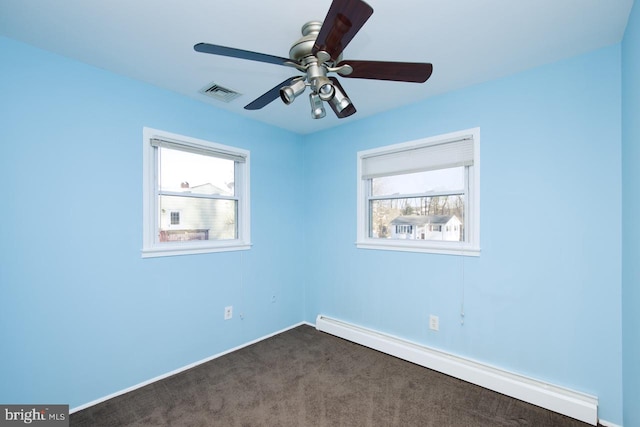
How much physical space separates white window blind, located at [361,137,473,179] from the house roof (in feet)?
1.48

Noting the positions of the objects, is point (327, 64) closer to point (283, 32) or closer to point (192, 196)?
point (283, 32)

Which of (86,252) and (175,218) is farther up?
(175,218)

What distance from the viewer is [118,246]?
225 centimetres

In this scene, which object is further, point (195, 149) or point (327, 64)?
point (195, 149)

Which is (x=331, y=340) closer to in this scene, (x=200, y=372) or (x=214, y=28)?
(x=200, y=372)

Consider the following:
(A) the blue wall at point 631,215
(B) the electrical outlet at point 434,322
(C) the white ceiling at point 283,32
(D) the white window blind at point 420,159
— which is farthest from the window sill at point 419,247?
(C) the white ceiling at point 283,32

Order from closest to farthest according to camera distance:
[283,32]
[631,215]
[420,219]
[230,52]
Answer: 1. [230,52]
2. [631,215]
3. [283,32]
4. [420,219]

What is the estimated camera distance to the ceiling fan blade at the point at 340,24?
1.06 m

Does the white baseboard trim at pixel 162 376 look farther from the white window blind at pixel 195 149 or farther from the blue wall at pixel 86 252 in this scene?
the white window blind at pixel 195 149

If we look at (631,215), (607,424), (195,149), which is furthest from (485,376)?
(195,149)

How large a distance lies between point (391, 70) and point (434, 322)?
2207mm

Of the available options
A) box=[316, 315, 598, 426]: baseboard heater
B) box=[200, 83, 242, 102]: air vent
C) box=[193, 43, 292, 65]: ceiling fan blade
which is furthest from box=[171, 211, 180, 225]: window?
box=[316, 315, 598, 426]: baseboard heater

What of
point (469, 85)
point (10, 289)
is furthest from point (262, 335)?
point (469, 85)

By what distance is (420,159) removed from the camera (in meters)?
2.82
